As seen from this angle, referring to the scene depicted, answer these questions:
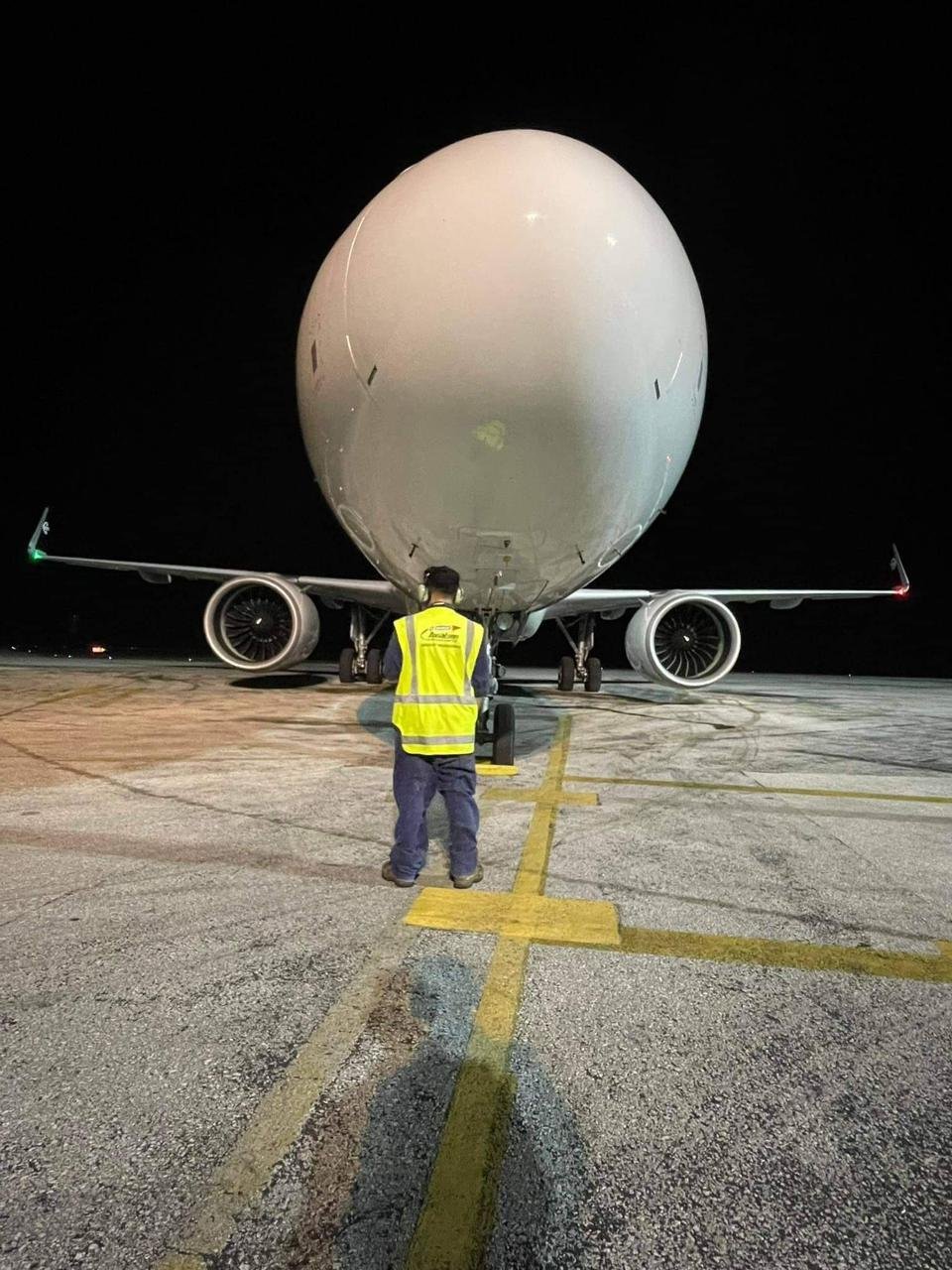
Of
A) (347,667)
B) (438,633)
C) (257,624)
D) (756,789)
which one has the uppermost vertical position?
(257,624)

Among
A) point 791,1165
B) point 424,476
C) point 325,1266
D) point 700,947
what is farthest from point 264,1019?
point 424,476

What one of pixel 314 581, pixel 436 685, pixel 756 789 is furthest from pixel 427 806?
pixel 314 581

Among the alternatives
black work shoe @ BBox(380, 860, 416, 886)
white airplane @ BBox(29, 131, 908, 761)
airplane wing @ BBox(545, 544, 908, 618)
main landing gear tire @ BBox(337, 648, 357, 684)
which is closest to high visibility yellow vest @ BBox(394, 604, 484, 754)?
black work shoe @ BBox(380, 860, 416, 886)

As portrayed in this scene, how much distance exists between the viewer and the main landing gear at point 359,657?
12297 millimetres

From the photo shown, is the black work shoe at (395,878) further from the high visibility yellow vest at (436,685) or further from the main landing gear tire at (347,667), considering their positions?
the main landing gear tire at (347,667)

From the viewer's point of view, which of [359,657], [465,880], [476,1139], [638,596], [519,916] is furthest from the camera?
[359,657]

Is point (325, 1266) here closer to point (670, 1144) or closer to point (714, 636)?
point (670, 1144)

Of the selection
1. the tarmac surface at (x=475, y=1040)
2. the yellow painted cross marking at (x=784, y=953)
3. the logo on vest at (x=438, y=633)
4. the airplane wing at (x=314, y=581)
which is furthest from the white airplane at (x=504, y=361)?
the airplane wing at (x=314, y=581)

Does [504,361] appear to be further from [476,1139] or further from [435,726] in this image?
[476,1139]

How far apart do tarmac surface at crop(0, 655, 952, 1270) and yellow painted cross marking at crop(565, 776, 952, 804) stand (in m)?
0.60

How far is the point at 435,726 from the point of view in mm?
3105

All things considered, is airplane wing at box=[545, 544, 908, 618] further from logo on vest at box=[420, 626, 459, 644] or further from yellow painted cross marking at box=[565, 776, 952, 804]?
logo on vest at box=[420, 626, 459, 644]

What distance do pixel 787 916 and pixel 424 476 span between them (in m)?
2.57

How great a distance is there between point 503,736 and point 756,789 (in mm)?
1957
